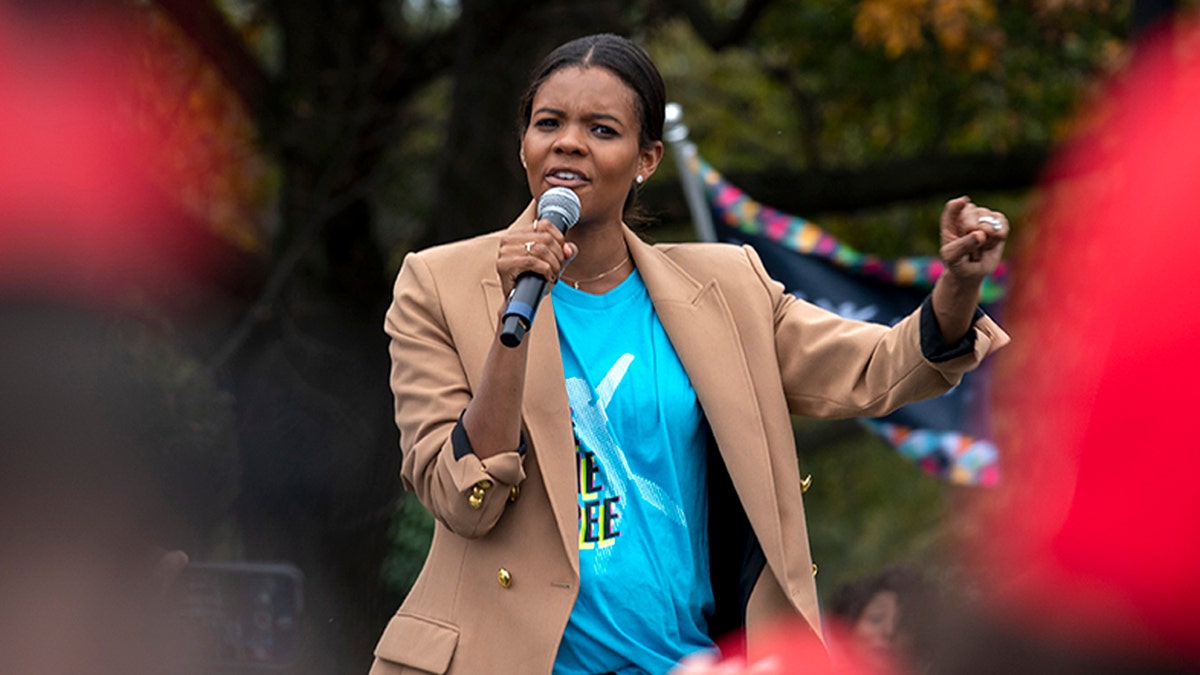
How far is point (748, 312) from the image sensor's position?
3.15 meters

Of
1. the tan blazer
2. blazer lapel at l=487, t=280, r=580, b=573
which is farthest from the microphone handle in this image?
the tan blazer

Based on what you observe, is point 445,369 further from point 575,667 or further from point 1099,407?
point 1099,407

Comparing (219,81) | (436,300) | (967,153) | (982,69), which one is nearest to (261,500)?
(436,300)

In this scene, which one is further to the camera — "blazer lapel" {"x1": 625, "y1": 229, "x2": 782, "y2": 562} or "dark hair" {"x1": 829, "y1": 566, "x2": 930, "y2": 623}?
"dark hair" {"x1": 829, "y1": 566, "x2": 930, "y2": 623}

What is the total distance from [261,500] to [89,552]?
320cm

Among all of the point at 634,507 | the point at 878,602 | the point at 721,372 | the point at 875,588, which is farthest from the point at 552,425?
the point at 875,588

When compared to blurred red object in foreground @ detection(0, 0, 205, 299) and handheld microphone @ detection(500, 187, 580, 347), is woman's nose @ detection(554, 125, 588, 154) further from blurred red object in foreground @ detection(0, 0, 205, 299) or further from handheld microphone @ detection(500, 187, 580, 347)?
blurred red object in foreground @ detection(0, 0, 205, 299)

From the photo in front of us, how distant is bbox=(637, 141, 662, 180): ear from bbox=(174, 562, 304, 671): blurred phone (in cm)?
122

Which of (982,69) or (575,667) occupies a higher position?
(982,69)

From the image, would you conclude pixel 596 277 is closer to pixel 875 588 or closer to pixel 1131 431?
Answer: pixel 1131 431

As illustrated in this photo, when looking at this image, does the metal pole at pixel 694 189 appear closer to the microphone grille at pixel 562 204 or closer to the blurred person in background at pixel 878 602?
the blurred person in background at pixel 878 602

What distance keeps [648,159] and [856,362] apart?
1.86ft

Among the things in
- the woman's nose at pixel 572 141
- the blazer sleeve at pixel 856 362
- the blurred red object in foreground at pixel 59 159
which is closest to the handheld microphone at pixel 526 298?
the woman's nose at pixel 572 141

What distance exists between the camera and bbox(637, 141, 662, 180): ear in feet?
10.5
